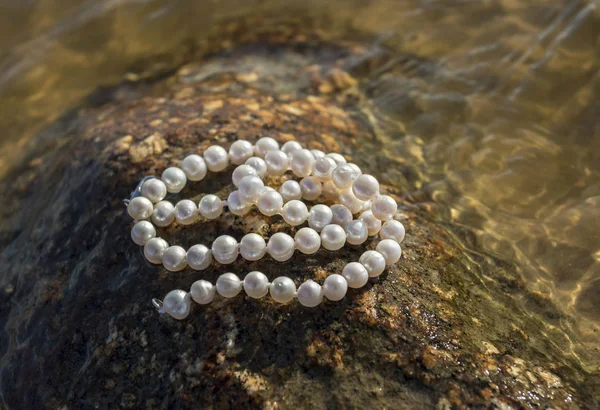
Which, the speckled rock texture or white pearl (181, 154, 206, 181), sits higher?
white pearl (181, 154, 206, 181)

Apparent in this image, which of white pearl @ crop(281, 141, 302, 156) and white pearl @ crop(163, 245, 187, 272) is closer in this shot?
white pearl @ crop(163, 245, 187, 272)

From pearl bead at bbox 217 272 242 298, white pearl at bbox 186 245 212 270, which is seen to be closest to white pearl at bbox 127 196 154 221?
white pearl at bbox 186 245 212 270

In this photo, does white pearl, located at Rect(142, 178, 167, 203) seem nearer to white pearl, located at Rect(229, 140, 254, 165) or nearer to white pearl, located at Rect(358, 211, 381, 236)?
white pearl, located at Rect(229, 140, 254, 165)

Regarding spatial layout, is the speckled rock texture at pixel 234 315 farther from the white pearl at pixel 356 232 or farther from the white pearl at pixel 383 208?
the white pearl at pixel 383 208

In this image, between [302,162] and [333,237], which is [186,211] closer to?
[302,162]

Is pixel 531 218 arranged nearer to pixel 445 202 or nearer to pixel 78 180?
pixel 445 202

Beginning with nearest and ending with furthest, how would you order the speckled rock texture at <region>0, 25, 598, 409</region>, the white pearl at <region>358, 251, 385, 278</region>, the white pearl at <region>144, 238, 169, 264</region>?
the speckled rock texture at <region>0, 25, 598, 409</region> < the white pearl at <region>358, 251, 385, 278</region> < the white pearl at <region>144, 238, 169, 264</region>
